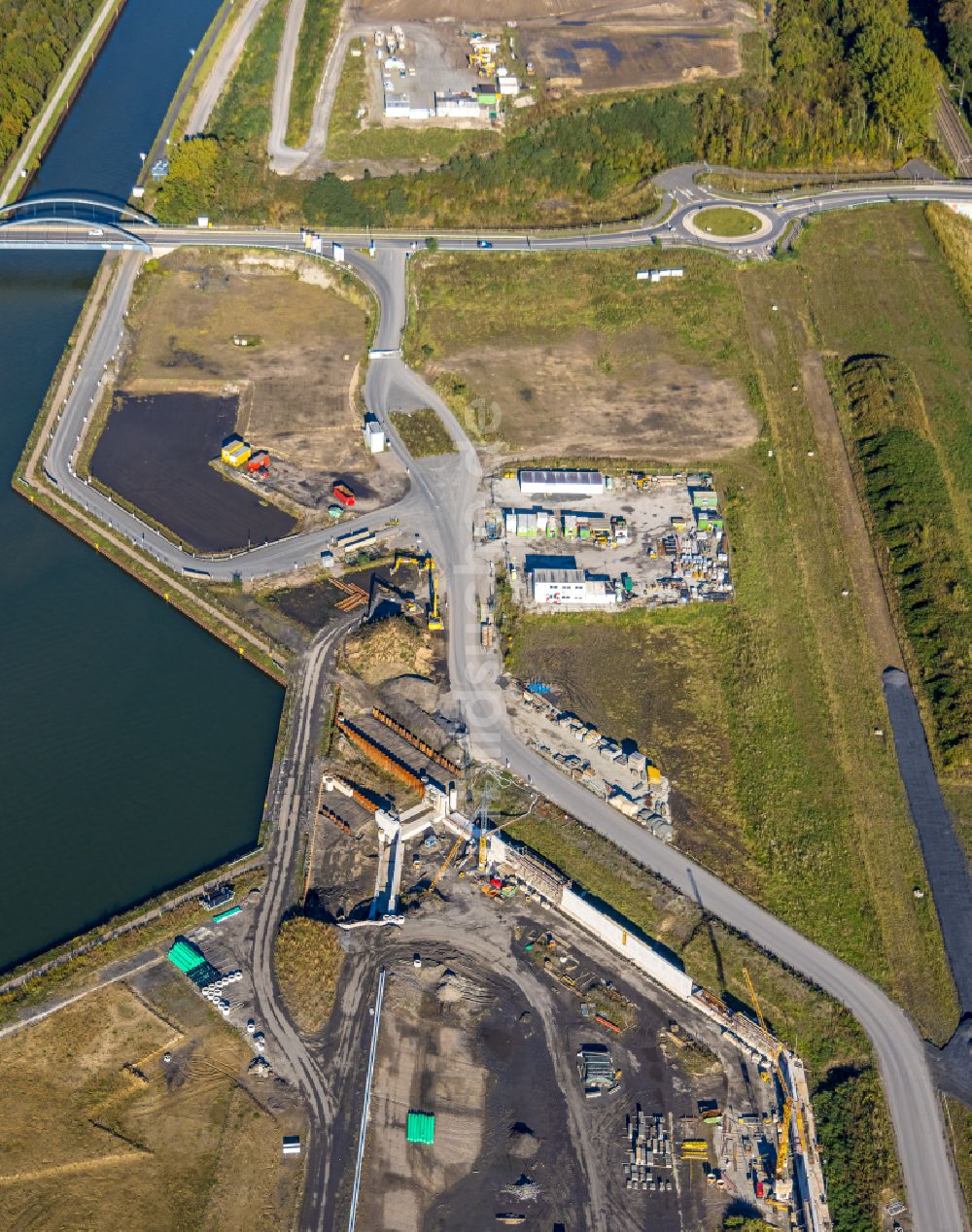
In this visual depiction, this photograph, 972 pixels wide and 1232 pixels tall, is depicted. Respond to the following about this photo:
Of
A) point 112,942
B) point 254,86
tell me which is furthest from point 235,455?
point 254,86

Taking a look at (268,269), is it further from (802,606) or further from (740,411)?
(802,606)

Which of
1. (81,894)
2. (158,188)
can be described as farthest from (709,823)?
(158,188)

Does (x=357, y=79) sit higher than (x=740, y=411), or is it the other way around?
(x=357, y=79)

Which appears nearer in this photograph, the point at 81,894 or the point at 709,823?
the point at 81,894

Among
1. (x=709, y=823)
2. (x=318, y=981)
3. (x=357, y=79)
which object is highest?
(x=357, y=79)

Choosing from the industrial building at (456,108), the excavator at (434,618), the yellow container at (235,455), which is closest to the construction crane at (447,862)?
the excavator at (434,618)

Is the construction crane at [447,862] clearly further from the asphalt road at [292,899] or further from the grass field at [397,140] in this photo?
the grass field at [397,140]

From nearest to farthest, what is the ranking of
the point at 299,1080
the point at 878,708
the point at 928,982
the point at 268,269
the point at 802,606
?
the point at 299,1080
the point at 928,982
the point at 878,708
the point at 802,606
the point at 268,269
